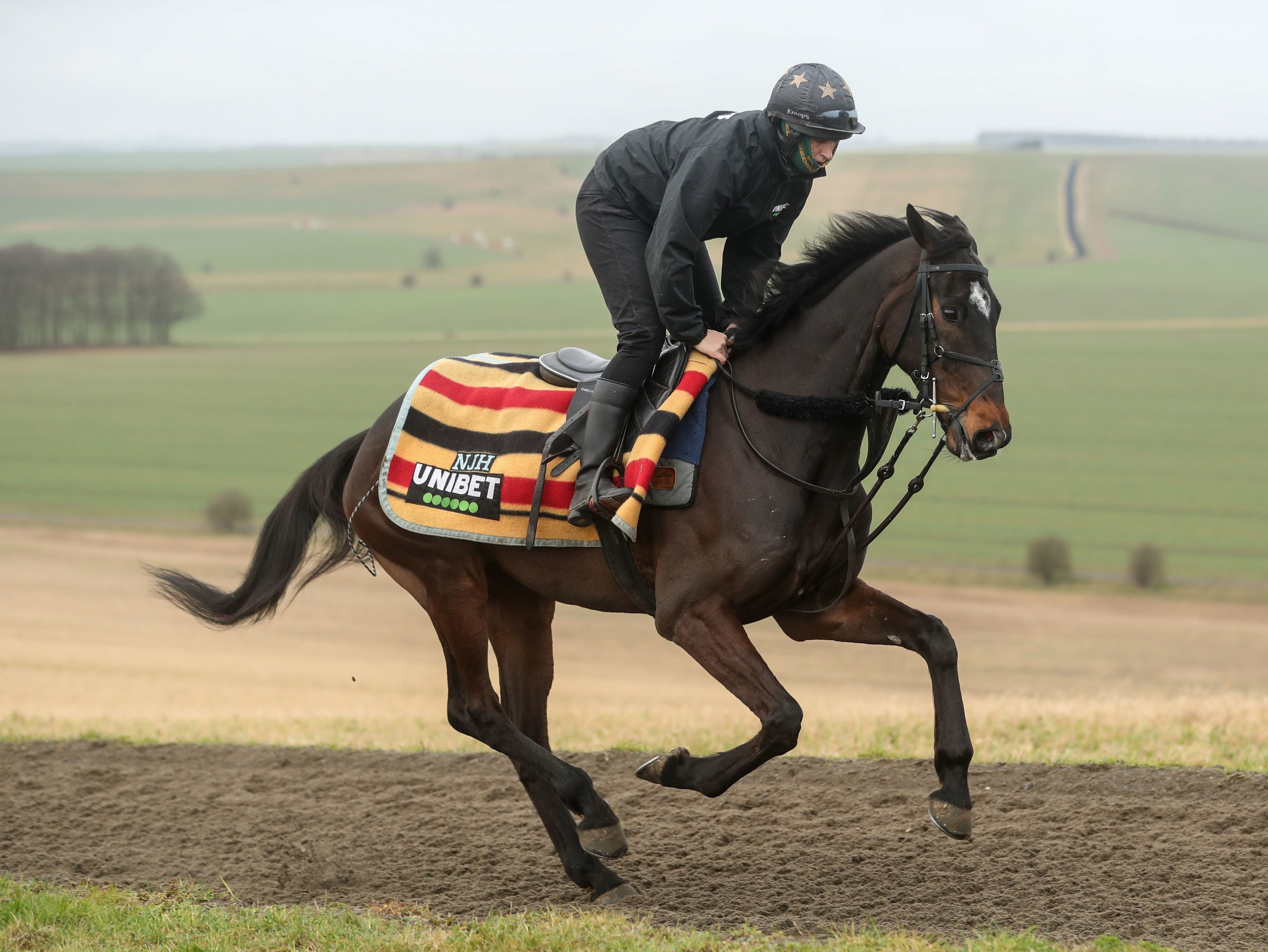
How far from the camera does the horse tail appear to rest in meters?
6.75

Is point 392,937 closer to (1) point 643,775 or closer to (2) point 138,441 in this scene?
(1) point 643,775

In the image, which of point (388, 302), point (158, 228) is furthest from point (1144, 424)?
point (158, 228)

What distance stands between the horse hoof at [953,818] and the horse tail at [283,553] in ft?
11.1

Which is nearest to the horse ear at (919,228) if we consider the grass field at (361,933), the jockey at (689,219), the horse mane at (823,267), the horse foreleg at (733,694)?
the horse mane at (823,267)

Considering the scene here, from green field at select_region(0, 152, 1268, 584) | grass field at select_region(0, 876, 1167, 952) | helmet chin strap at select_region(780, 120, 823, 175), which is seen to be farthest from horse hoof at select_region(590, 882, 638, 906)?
green field at select_region(0, 152, 1268, 584)

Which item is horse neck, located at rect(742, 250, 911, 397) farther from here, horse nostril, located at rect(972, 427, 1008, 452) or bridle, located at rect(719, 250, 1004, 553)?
horse nostril, located at rect(972, 427, 1008, 452)

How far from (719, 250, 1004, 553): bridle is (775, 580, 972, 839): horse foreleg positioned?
285mm

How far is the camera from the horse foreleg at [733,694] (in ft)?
15.7

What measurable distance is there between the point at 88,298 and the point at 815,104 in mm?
67560

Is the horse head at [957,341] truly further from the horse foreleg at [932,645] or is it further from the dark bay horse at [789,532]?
the horse foreleg at [932,645]

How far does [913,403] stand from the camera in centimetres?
468

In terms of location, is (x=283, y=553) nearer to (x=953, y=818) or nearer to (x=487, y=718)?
(x=487, y=718)

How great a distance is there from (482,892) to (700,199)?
3129 millimetres

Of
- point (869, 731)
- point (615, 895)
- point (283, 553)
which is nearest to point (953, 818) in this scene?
point (615, 895)
